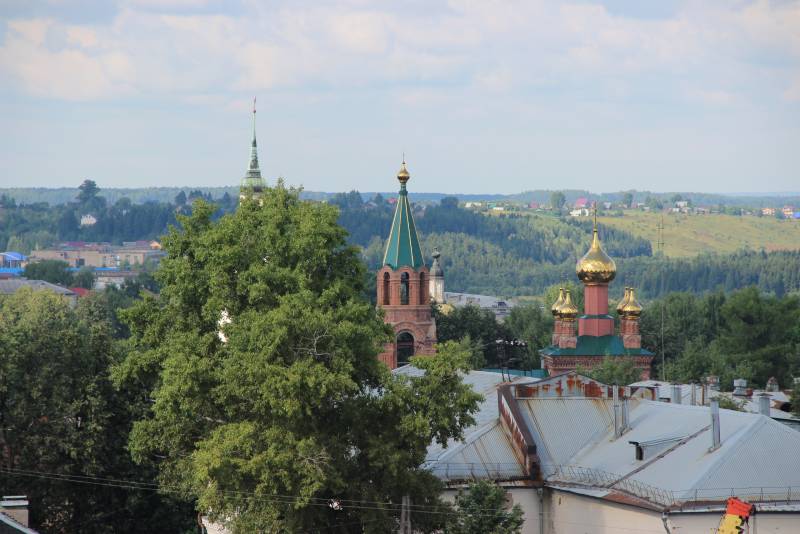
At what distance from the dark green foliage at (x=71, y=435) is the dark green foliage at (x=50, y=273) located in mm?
138319

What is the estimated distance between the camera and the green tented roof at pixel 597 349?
73.1m

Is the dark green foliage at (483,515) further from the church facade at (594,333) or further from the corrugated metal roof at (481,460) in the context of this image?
the church facade at (594,333)

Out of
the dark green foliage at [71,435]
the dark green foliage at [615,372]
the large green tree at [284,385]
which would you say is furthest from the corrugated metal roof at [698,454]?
the dark green foliage at [615,372]

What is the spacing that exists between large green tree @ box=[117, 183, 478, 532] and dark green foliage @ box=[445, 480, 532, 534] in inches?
22.0

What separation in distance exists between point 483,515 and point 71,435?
1274 centimetres

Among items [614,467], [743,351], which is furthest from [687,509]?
[743,351]

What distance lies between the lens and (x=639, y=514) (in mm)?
37188

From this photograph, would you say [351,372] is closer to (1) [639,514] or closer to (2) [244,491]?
(2) [244,491]

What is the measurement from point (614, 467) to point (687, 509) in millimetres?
4213

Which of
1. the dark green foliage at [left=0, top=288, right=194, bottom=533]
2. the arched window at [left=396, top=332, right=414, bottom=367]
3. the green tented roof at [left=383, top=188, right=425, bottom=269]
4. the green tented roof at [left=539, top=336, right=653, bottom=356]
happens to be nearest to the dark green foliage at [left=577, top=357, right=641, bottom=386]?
the green tented roof at [left=539, top=336, right=653, bottom=356]

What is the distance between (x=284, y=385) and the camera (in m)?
34.4

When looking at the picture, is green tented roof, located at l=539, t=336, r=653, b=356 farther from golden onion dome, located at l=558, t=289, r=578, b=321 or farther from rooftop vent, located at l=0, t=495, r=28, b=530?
rooftop vent, located at l=0, t=495, r=28, b=530

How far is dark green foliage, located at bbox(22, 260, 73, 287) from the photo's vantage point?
18562 cm

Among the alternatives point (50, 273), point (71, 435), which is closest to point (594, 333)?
point (71, 435)
